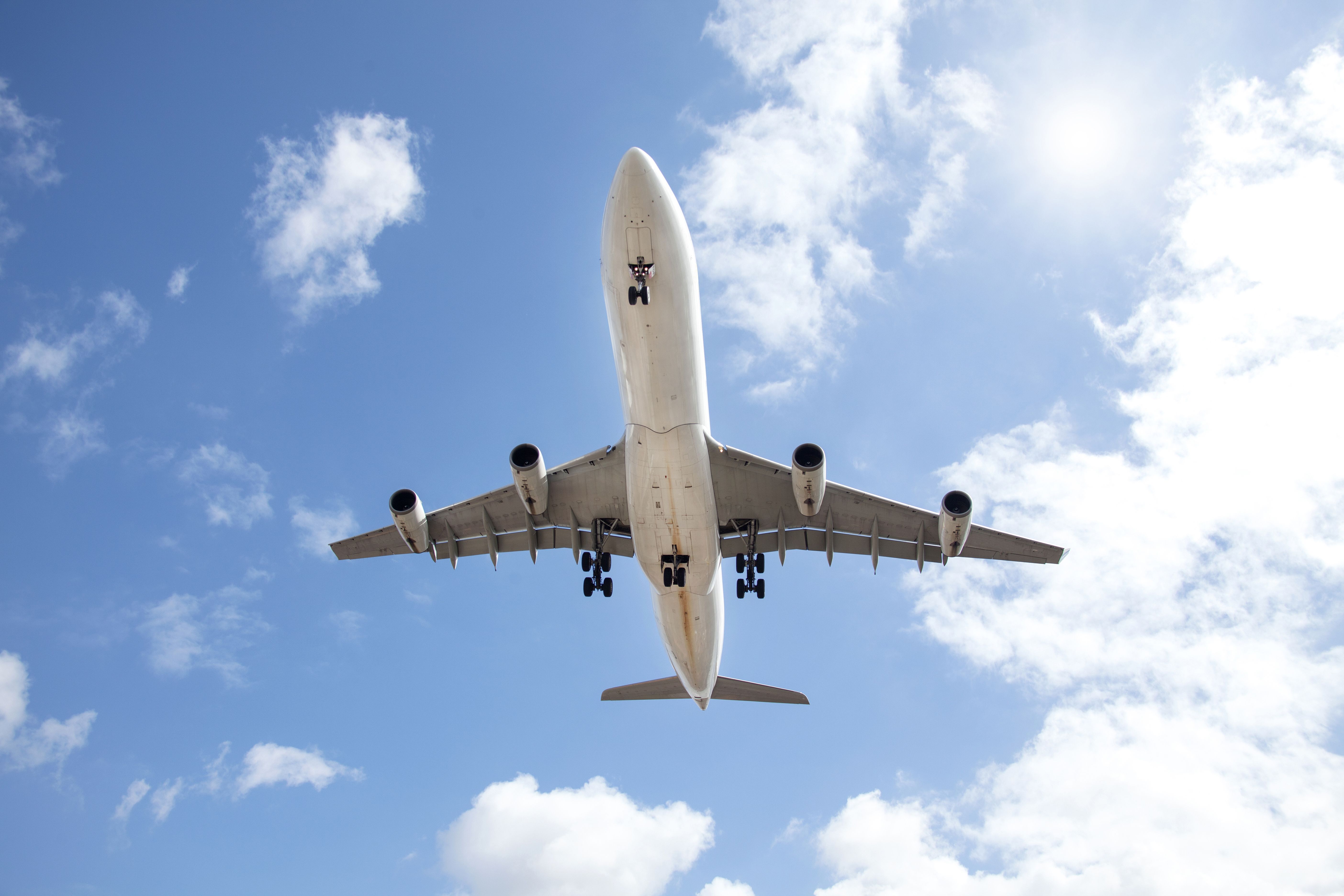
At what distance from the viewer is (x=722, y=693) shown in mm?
27375

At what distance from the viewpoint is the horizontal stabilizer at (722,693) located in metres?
27.3

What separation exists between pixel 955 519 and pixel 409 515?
12224mm

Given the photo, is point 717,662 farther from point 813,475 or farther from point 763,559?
point 813,475

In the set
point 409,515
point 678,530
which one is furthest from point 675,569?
point 409,515

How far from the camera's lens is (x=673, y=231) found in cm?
1647

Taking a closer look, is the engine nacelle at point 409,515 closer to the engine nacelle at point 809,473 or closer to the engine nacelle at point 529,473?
the engine nacelle at point 529,473

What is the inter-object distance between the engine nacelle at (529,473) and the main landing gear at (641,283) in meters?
4.82

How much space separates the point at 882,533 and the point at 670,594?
20.7 ft

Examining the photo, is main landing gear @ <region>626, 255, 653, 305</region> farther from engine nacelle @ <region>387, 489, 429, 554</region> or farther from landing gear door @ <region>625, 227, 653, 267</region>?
engine nacelle @ <region>387, 489, 429, 554</region>

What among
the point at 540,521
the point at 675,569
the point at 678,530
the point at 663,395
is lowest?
the point at 675,569

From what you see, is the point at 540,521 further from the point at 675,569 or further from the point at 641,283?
the point at 641,283

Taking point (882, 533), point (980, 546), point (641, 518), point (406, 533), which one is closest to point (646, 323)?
point (641, 518)

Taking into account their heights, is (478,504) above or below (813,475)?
above

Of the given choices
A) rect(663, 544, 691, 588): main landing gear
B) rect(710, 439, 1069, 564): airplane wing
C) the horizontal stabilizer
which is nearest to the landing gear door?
rect(710, 439, 1069, 564): airplane wing
